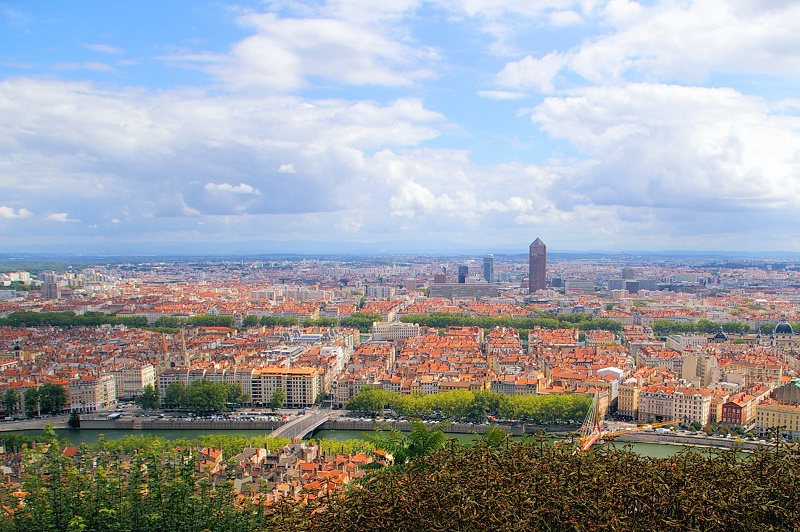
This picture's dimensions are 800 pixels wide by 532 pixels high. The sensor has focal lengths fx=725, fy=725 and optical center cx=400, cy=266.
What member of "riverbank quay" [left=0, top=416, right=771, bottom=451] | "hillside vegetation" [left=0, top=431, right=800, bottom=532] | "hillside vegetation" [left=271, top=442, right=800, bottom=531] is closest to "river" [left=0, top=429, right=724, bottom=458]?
"riverbank quay" [left=0, top=416, right=771, bottom=451]

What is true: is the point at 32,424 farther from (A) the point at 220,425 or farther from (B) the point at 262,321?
(B) the point at 262,321

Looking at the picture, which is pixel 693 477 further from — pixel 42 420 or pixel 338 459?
pixel 42 420

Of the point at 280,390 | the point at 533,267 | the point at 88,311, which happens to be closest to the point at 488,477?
the point at 280,390

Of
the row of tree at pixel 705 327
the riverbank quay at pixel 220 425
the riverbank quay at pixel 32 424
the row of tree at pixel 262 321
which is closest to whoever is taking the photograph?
the riverbank quay at pixel 220 425

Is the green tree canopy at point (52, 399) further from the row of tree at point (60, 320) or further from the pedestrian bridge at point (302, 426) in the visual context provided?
the row of tree at point (60, 320)

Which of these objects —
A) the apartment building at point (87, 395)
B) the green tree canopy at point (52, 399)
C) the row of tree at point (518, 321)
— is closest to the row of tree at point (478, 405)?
the apartment building at point (87, 395)

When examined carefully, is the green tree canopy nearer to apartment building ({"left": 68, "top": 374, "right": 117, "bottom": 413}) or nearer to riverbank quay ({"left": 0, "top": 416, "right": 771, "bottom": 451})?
apartment building ({"left": 68, "top": 374, "right": 117, "bottom": 413})

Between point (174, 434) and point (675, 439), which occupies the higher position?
point (675, 439)

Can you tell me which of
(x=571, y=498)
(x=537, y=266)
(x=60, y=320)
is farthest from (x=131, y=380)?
(x=537, y=266)
